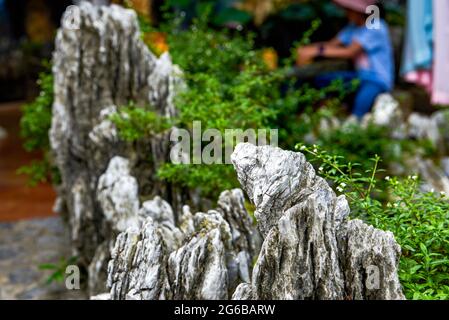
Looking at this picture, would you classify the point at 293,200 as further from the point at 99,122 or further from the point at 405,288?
the point at 99,122

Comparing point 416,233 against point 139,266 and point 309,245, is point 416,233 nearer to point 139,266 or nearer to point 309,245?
point 309,245

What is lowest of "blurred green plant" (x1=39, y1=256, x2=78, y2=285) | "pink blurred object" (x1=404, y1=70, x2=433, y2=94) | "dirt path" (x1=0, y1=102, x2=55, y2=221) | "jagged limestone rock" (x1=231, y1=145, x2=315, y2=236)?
"blurred green plant" (x1=39, y1=256, x2=78, y2=285)

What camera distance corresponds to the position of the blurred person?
733 centimetres

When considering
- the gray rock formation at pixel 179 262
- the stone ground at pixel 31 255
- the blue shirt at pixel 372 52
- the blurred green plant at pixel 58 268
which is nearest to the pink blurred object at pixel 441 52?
the blue shirt at pixel 372 52

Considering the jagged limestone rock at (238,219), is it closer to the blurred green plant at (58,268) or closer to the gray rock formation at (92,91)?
the gray rock formation at (92,91)

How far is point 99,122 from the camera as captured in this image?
4949 mm

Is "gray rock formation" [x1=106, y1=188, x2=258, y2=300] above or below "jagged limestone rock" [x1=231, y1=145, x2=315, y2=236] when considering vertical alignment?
below

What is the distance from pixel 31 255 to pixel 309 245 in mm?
3664

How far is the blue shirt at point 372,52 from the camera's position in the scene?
7.36m

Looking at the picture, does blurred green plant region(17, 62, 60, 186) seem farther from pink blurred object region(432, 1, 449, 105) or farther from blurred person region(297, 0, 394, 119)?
pink blurred object region(432, 1, 449, 105)

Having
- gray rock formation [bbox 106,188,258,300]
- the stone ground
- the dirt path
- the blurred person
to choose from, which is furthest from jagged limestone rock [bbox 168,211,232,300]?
the blurred person

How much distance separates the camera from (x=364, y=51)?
24.5 feet

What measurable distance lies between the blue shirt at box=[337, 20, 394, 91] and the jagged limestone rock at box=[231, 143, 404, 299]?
16.0 ft
